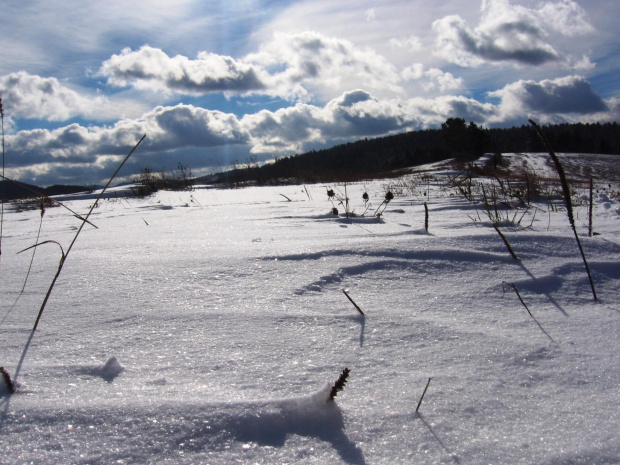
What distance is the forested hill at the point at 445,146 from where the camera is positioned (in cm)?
3725

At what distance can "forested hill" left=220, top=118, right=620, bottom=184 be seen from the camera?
3725 cm

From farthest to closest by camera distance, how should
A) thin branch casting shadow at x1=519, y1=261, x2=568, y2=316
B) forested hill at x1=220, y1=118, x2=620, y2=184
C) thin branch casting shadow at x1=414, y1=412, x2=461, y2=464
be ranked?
forested hill at x1=220, y1=118, x2=620, y2=184 < thin branch casting shadow at x1=519, y1=261, x2=568, y2=316 < thin branch casting shadow at x1=414, y1=412, x2=461, y2=464

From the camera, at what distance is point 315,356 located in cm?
75

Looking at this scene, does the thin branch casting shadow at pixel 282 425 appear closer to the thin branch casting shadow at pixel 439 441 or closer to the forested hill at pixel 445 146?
the thin branch casting shadow at pixel 439 441

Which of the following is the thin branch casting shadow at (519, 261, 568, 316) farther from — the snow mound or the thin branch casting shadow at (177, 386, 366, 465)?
the snow mound

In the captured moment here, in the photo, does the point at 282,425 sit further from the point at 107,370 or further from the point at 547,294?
the point at 547,294

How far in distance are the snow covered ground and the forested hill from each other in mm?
30377

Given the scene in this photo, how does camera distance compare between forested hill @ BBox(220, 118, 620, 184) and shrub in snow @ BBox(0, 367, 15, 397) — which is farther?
forested hill @ BBox(220, 118, 620, 184)

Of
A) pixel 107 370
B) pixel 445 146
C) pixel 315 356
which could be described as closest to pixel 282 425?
pixel 315 356

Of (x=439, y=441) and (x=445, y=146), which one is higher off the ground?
(x=445, y=146)

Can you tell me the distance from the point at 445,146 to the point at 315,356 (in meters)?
44.8

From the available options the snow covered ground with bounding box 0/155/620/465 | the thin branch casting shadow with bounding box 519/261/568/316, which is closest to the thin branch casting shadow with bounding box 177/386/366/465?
the snow covered ground with bounding box 0/155/620/465

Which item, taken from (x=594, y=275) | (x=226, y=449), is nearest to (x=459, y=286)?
(x=594, y=275)

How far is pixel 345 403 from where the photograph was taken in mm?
596
